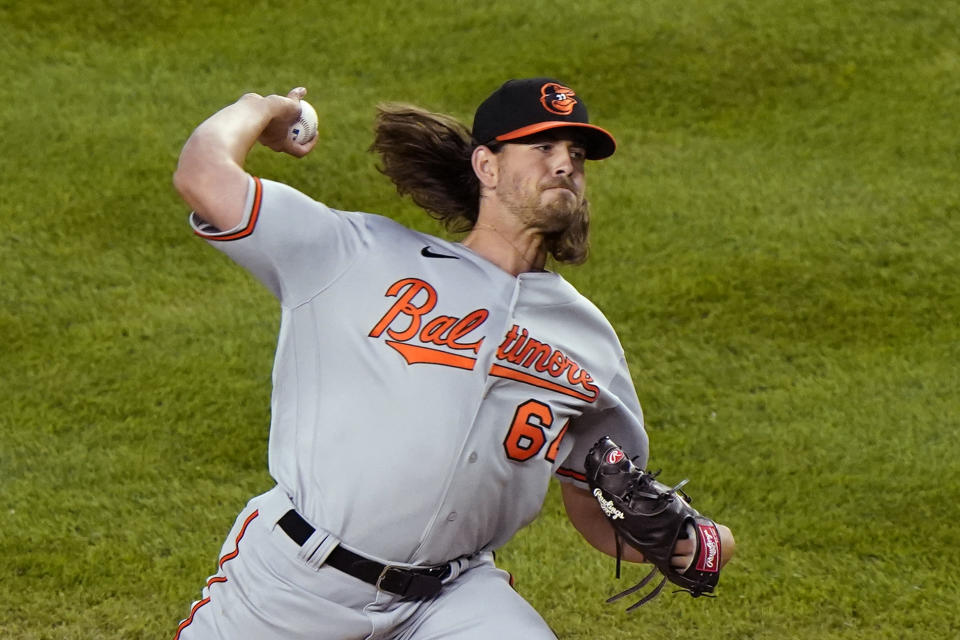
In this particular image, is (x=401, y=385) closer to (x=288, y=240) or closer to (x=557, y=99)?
(x=288, y=240)

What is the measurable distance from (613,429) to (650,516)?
0.34 metres

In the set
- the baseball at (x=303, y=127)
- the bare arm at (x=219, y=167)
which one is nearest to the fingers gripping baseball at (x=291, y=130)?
the baseball at (x=303, y=127)

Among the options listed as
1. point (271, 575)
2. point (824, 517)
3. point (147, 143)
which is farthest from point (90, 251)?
point (271, 575)

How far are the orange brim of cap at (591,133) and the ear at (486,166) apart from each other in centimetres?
8

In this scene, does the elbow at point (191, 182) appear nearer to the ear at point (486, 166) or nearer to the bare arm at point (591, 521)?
the ear at point (486, 166)

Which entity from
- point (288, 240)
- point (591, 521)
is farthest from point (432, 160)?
point (591, 521)

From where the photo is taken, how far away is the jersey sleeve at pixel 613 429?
364 cm

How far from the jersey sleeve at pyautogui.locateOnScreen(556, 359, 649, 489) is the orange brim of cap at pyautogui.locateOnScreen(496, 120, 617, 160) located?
613 millimetres

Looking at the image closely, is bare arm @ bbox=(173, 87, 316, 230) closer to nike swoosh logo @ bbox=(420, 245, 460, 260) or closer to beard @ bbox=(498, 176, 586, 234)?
nike swoosh logo @ bbox=(420, 245, 460, 260)

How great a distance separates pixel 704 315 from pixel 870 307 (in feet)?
3.49

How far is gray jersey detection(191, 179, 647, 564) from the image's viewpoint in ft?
10.4

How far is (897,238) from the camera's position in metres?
8.43

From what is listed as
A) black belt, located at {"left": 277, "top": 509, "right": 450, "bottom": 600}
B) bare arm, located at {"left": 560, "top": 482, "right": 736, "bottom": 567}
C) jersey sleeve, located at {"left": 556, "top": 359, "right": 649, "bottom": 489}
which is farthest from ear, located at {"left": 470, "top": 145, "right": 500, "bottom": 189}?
black belt, located at {"left": 277, "top": 509, "right": 450, "bottom": 600}

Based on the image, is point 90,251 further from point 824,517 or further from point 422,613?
point 422,613
